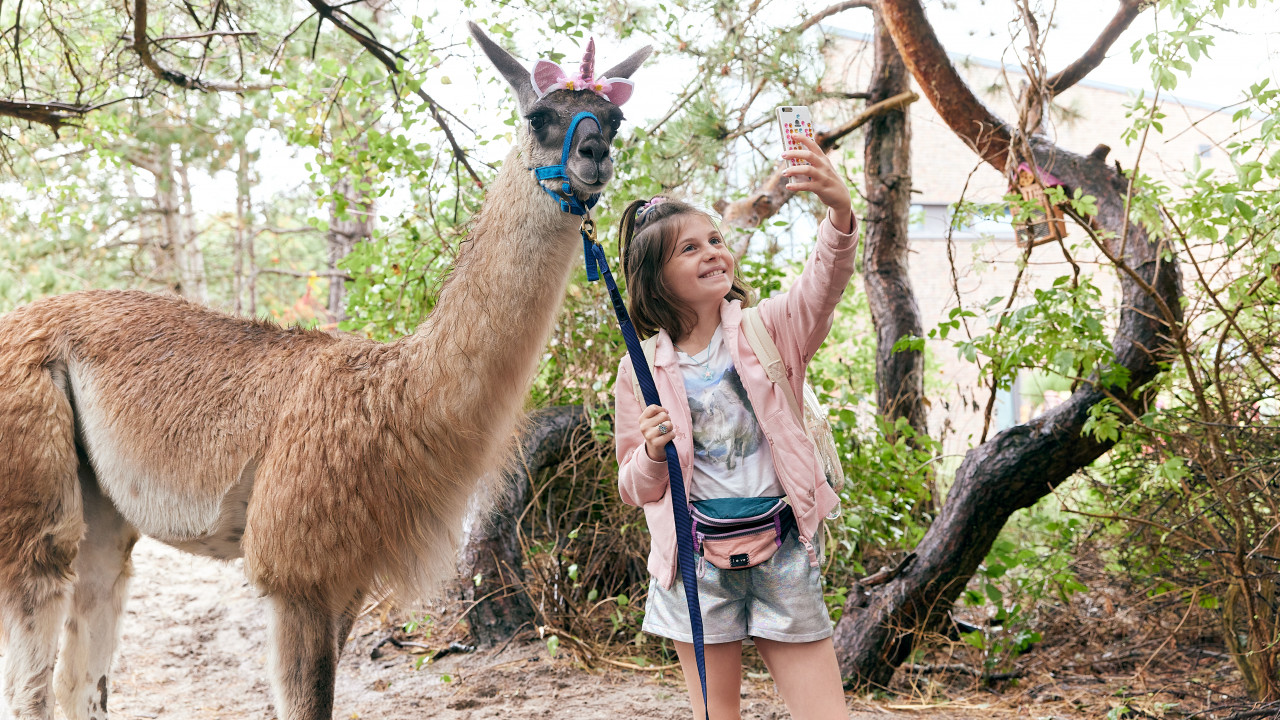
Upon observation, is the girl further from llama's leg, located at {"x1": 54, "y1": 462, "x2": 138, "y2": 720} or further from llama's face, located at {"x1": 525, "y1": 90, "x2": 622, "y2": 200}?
llama's leg, located at {"x1": 54, "y1": 462, "x2": 138, "y2": 720}

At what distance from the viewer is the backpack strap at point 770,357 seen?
87.5 inches

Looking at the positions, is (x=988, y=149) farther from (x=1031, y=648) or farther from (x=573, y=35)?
(x=1031, y=648)

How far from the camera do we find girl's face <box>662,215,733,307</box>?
231cm

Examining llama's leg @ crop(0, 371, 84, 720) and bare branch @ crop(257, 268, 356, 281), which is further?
bare branch @ crop(257, 268, 356, 281)

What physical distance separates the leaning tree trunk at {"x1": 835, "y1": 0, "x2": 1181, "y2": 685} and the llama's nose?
2550mm

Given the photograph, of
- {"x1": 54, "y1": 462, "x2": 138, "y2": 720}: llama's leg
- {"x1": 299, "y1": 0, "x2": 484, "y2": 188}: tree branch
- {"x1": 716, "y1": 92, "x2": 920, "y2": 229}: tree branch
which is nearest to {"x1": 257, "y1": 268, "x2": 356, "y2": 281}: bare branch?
{"x1": 299, "y1": 0, "x2": 484, "y2": 188}: tree branch

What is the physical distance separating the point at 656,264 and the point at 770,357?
0.40 m

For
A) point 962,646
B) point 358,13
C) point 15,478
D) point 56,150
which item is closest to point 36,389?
point 15,478

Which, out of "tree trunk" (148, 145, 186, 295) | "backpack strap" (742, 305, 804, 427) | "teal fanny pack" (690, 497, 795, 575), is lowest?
"teal fanny pack" (690, 497, 795, 575)

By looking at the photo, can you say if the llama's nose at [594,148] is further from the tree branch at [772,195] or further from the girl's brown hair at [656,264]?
the tree branch at [772,195]

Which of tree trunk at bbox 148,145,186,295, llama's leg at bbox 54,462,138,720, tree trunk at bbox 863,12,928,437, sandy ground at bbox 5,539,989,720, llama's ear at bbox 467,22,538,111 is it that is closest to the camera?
llama's ear at bbox 467,22,538,111

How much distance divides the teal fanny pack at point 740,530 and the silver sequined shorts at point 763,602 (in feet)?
0.10

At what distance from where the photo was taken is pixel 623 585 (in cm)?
502

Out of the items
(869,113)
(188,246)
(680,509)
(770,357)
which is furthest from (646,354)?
(188,246)
